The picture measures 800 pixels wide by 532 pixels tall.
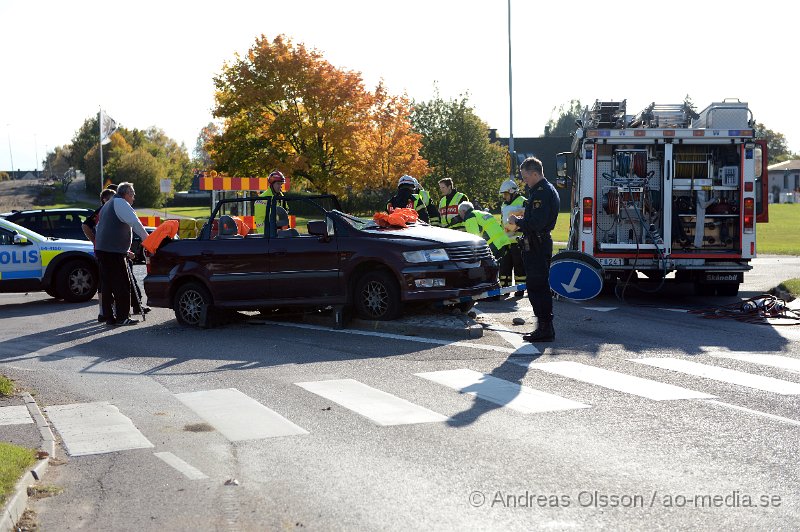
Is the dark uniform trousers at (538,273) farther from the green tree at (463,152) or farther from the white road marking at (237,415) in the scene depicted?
the green tree at (463,152)

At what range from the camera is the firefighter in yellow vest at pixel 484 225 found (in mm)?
15906

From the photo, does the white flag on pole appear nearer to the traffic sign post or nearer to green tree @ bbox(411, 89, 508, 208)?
green tree @ bbox(411, 89, 508, 208)

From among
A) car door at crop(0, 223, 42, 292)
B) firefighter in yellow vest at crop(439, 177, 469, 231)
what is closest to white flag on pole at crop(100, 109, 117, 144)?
car door at crop(0, 223, 42, 292)

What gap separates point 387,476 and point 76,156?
113 m

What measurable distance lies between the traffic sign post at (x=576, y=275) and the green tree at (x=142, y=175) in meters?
67.0

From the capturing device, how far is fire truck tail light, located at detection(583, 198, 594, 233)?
15883 millimetres

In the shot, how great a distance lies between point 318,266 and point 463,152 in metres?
45.4

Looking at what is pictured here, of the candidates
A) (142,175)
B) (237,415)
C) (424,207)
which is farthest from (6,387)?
(142,175)

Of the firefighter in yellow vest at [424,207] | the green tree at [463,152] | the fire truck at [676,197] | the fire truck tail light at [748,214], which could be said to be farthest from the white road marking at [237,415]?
the green tree at [463,152]

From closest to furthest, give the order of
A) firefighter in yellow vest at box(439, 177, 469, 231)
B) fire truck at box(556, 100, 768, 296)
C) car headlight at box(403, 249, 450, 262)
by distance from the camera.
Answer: car headlight at box(403, 249, 450, 262), fire truck at box(556, 100, 768, 296), firefighter in yellow vest at box(439, 177, 469, 231)

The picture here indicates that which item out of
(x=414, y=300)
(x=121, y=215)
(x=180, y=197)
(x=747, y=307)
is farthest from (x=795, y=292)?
(x=180, y=197)

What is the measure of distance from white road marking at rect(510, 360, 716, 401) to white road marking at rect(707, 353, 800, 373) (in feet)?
5.15

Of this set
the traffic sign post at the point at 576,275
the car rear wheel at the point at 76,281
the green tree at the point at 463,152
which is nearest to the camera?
the traffic sign post at the point at 576,275

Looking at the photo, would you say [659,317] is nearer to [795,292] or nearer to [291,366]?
[795,292]
